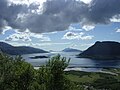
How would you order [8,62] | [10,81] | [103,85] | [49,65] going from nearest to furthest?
[49,65] → [10,81] → [8,62] → [103,85]

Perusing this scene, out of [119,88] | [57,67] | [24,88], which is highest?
[57,67]

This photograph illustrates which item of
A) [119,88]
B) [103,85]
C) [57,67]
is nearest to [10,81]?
[57,67]

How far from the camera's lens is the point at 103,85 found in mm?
199250

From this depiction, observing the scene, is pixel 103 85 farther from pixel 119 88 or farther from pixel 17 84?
pixel 17 84

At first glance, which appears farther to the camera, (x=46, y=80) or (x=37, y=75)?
(x=37, y=75)

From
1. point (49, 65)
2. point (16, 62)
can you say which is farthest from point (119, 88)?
point (49, 65)

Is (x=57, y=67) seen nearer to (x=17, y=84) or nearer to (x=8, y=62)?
(x=17, y=84)

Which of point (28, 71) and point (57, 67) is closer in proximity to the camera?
point (57, 67)

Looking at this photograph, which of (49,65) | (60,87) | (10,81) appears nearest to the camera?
(60,87)

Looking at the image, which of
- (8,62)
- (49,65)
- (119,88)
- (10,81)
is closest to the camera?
(49,65)

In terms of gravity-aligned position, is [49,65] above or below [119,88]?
above

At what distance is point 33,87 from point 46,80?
310 centimetres

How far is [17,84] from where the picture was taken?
5247 centimetres

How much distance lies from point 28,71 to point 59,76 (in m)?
7.88
